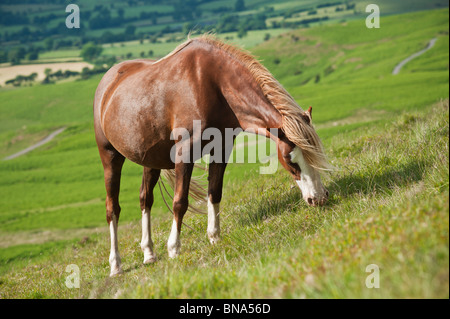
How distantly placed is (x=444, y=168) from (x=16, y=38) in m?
207

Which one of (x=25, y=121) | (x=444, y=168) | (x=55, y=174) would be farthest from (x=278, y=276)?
(x=25, y=121)

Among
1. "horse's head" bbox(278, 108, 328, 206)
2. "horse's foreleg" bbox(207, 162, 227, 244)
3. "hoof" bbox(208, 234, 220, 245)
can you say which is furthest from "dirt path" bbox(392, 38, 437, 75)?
"horse's head" bbox(278, 108, 328, 206)

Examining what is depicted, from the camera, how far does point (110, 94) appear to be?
Result: 28.1ft

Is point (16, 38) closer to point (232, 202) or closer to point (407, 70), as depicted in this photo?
point (407, 70)

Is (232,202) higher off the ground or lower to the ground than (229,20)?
lower

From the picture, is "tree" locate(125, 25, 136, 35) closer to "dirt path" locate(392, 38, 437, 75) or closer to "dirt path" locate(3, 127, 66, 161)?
"dirt path" locate(3, 127, 66, 161)

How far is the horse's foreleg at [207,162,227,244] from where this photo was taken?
301 inches

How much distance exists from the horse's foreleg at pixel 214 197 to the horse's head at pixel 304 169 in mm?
1396

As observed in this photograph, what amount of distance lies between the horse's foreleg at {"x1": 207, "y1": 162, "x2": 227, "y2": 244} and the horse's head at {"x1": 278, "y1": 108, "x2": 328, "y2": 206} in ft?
4.58

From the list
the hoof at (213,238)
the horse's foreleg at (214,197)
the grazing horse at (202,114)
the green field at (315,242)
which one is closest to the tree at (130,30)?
the green field at (315,242)

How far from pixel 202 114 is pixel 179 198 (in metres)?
1.35

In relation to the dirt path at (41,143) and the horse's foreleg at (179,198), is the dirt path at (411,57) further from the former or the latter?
the horse's foreleg at (179,198)

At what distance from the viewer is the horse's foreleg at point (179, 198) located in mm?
7086
